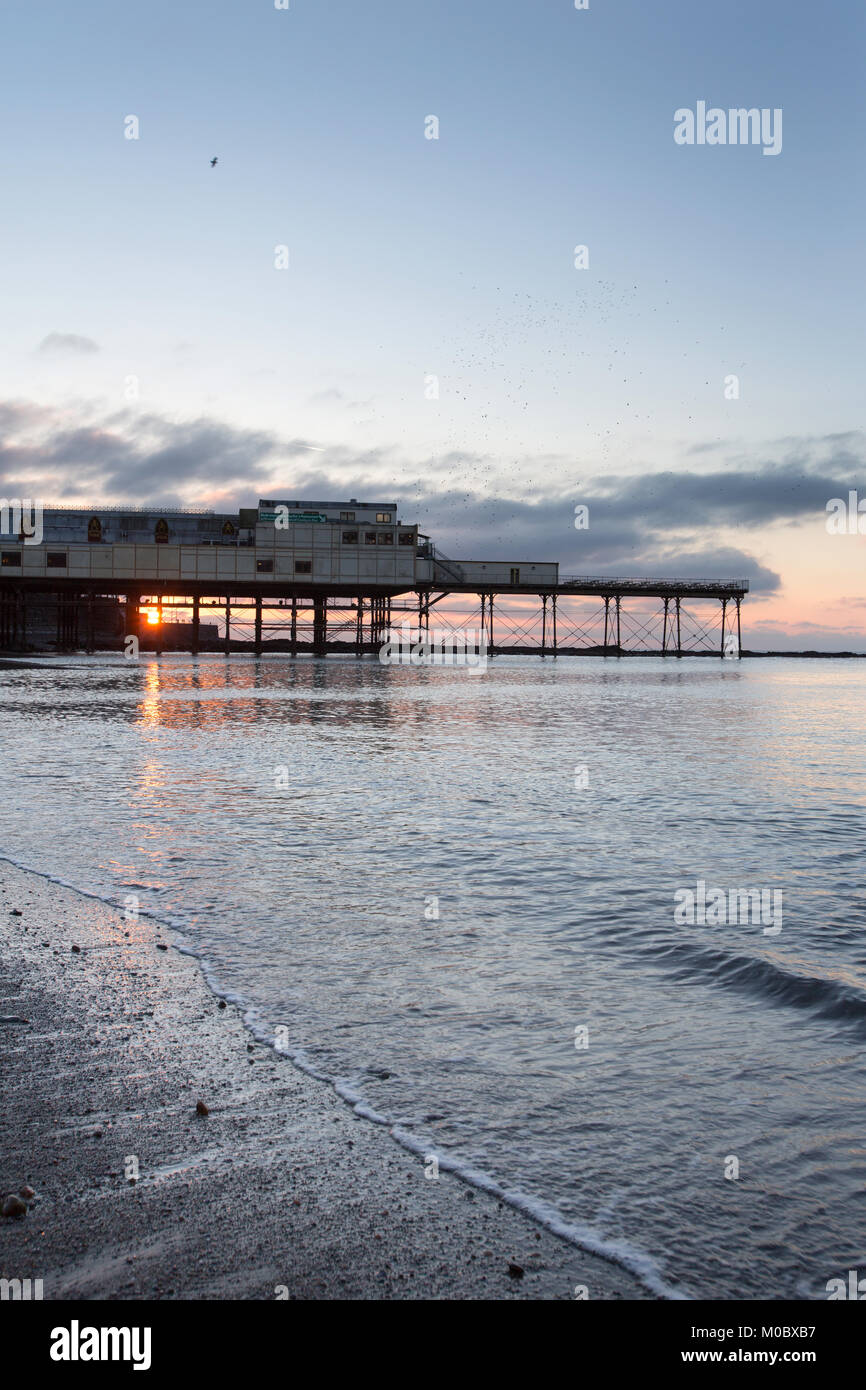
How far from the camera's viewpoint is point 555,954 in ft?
21.3

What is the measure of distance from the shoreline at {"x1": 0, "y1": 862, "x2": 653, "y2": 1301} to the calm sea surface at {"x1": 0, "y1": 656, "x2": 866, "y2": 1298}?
0.21 m

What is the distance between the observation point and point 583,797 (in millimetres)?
13758

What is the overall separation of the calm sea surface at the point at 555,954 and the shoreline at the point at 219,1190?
0.21m

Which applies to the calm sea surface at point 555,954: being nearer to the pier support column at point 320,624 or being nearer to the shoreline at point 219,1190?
the shoreline at point 219,1190

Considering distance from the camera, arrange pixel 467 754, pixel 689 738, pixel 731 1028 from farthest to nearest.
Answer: pixel 689 738 → pixel 467 754 → pixel 731 1028

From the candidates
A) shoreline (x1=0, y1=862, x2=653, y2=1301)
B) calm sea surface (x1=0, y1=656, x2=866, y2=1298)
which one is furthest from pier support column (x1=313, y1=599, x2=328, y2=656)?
shoreline (x1=0, y1=862, x2=653, y2=1301)

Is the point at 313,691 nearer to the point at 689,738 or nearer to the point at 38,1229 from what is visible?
the point at 689,738

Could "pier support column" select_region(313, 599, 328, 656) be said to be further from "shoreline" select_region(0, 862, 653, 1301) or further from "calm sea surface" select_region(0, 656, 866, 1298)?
"shoreline" select_region(0, 862, 653, 1301)

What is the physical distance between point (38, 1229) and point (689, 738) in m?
21.9

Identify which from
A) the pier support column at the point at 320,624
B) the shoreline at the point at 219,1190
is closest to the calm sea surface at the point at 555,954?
the shoreline at the point at 219,1190

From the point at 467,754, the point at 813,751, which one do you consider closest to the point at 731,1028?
the point at 467,754

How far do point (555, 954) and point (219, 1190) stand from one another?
11.3 ft

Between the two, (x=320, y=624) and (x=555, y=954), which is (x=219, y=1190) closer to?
(x=555, y=954)

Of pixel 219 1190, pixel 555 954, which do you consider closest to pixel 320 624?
pixel 555 954
